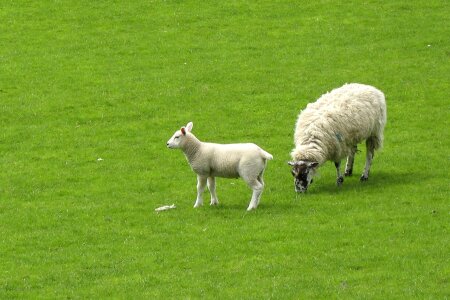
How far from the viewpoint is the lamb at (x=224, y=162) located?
22.8 meters

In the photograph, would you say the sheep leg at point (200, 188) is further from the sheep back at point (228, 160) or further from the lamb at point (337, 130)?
the lamb at point (337, 130)

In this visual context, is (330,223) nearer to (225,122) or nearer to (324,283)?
(324,283)

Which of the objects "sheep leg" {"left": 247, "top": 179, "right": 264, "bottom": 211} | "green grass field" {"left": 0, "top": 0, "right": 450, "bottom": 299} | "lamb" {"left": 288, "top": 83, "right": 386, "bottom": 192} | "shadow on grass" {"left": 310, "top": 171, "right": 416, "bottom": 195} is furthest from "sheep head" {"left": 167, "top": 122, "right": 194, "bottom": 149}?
"shadow on grass" {"left": 310, "top": 171, "right": 416, "bottom": 195}

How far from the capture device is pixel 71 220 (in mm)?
23797

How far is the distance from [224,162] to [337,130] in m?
3.65

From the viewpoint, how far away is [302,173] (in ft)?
81.0

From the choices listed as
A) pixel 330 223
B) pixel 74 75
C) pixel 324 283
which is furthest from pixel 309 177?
pixel 74 75

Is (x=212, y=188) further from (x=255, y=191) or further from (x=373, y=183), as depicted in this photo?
(x=373, y=183)

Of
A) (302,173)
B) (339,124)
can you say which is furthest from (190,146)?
(339,124)

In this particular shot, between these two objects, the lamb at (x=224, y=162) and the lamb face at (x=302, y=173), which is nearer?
the lamb at (x=224, y=162)

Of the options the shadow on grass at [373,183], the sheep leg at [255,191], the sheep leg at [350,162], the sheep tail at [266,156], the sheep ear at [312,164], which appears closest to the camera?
the sheep tail at [266,156]

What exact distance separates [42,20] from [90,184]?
18569 millimetres

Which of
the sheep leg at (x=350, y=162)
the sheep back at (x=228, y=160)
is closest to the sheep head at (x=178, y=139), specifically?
the sheep back at (x=228, y=160)

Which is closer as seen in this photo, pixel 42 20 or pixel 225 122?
pixel 225 122
